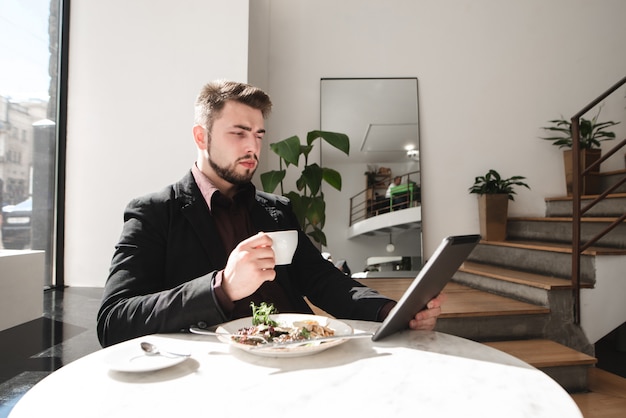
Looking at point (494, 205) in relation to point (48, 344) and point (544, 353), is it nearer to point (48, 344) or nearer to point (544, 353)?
point (544, 353)

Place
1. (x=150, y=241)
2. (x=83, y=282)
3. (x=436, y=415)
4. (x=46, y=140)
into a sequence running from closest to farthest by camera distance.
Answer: (x=436, y=415)
(x=150, y=241)
(x=46, y=140)
(x=83, y=282)

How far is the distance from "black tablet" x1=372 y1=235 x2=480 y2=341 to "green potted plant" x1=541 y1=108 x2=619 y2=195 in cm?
383

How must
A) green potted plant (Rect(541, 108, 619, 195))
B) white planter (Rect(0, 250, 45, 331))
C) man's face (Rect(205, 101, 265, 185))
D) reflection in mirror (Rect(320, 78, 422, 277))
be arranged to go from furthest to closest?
reflection in mirror (Rect(320, 78, 422, 277)) → green potted plant (Rect(541, 108, 619, 195)) → white planter (Rect(0, 250, 45, 331)) → man's face (Rect(205, 101, 265, 185))

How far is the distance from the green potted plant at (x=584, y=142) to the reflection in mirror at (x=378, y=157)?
1.39 metres

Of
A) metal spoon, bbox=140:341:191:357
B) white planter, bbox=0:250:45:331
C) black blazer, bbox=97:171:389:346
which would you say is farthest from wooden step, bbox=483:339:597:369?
white planter, bbox=0:250:45:331

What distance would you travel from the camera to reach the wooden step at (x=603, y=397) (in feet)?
7.11

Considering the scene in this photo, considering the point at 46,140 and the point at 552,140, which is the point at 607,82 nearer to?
the point at 552,140

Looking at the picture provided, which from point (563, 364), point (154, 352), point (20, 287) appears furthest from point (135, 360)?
point (563, 364)

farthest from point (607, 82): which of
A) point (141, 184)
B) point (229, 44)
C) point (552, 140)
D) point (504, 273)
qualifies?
point (141, 184)

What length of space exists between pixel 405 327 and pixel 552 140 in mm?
4316

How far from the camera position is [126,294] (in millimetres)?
1115

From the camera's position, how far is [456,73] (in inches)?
180

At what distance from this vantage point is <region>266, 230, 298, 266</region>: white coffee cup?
34.0 inches

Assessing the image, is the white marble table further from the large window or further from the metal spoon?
the large window
